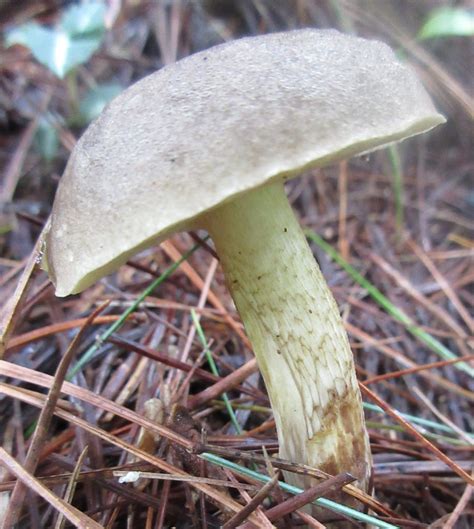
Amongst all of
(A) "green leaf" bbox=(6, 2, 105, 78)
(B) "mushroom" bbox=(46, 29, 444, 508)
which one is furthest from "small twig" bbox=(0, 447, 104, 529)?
(A) "green leaf" bbox=(6, 2, 105, 78)

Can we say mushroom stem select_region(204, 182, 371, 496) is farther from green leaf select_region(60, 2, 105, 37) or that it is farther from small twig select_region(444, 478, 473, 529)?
green leaf select_region(60, 2, 105, 37)

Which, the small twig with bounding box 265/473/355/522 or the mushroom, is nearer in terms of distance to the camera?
the mushroom

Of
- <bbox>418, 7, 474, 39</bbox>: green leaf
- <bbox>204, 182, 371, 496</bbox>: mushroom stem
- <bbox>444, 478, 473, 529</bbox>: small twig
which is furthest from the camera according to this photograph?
<bbox>418, 7, 474, 39</bbox>: green leaf

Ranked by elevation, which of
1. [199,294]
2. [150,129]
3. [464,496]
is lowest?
[464,496]

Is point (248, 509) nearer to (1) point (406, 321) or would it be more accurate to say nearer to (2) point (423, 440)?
(2) point (423, 440)

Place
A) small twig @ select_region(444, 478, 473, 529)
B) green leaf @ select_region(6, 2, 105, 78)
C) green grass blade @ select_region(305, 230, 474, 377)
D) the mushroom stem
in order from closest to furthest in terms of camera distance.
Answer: the mushroom stem
small twig @ select_region(444, 478, 473, 529)
green grass blade @ select_region(305, 230, 474, 377)
green leaf @ select_region(6, 2, 105, 78)

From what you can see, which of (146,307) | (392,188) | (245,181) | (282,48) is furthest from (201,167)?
(392,188)

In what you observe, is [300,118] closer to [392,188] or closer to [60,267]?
[60,267]

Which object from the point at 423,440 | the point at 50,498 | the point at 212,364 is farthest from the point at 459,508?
the point at 50,498
